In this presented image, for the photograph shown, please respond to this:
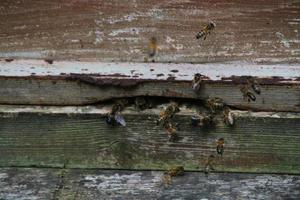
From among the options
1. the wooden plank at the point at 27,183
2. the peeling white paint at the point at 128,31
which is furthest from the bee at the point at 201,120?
the wooden plank at the point at 27,183

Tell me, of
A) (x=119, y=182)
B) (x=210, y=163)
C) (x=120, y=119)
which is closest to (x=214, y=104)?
(x=210, y=163)

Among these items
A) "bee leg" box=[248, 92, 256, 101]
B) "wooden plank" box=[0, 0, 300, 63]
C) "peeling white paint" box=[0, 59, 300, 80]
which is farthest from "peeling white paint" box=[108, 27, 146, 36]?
"bee leg" box=[248, 92, 256, 101]

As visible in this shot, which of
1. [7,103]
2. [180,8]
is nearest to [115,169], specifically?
[7,103]

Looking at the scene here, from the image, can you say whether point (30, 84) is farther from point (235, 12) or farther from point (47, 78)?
point (235, 12)

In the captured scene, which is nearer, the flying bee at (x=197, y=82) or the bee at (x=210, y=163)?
the flying bee at (x=197, y=82)

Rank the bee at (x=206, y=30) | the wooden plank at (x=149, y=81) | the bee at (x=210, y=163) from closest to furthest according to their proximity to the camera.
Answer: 1. the bee at (x=206, y=30)
2. the wooden plank at (x=149, y=81)
3. the bee at (x=210, y=163)

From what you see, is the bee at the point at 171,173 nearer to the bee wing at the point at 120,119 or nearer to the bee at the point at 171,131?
the bee at the point at 171,131

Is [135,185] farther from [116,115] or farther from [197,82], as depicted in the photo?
[197,82]
